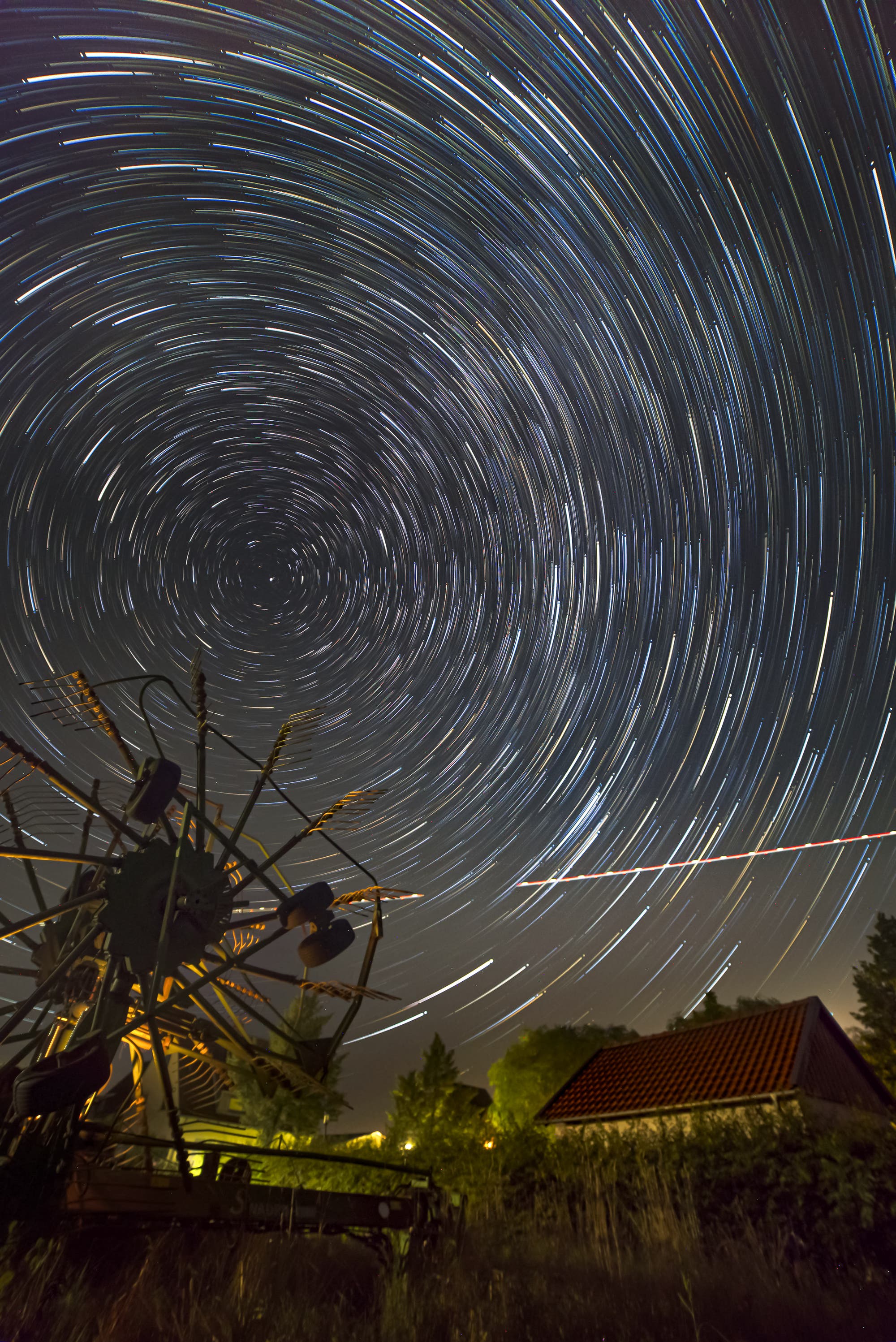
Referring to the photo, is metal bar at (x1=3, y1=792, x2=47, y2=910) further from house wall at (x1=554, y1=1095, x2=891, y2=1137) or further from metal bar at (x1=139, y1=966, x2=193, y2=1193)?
house wall at (x1=554, y1=1095, x2=891, y2=1137)

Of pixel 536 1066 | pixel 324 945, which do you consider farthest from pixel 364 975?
pixel 536 1066

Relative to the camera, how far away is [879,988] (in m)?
47.7

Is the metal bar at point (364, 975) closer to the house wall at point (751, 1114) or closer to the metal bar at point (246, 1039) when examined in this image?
the metal bar at point (246, 1039)

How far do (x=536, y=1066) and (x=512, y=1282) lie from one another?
4139 centimetres

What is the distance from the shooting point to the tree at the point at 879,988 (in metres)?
40.1

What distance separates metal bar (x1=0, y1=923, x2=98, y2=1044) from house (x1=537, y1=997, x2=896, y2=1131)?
13.8 metres

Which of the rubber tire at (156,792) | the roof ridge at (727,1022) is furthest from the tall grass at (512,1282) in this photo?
the roof ridge at (727,1022)

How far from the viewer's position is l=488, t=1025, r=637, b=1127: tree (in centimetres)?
4209

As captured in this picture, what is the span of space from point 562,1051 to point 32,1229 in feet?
143

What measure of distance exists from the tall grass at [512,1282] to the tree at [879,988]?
3400 centimetres

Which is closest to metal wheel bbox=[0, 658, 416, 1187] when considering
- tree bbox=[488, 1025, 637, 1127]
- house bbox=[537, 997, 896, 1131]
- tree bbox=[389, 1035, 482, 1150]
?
house bbox=[537, 997, 896, 1131]

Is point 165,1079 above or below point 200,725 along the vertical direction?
below

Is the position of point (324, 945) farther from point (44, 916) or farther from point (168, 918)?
point (44, 916)

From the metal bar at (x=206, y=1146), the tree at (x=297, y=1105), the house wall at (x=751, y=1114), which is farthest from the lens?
the tree at (x=297, y=1105)
